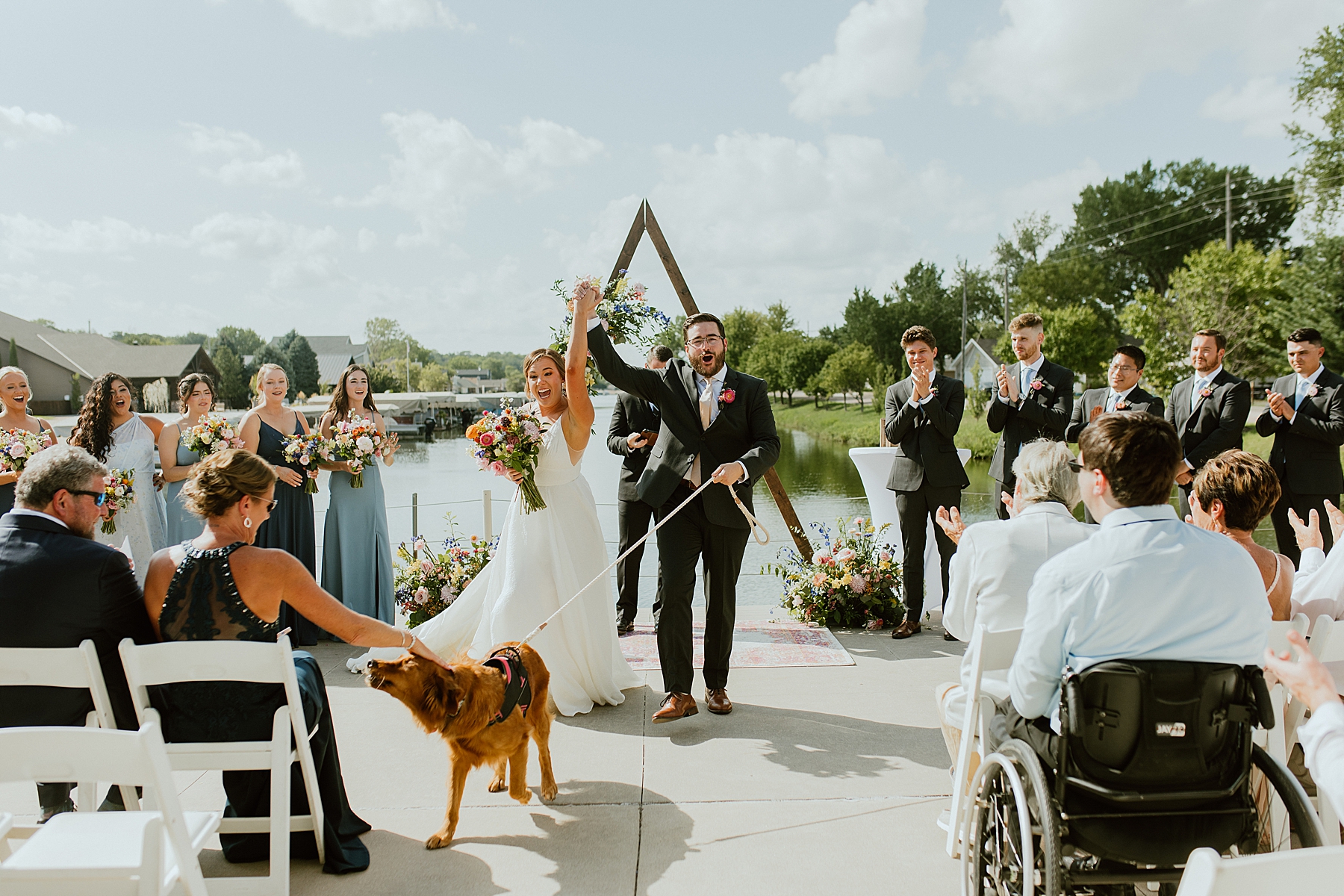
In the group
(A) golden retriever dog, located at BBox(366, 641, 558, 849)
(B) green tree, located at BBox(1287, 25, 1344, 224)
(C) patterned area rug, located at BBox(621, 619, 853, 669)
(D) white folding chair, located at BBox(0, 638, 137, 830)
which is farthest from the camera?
(B) green tree, located at BBox(1287, 25, 1344, 224)

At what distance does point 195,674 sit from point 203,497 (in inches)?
24.2

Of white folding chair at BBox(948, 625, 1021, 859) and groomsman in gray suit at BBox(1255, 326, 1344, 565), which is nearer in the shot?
white folding chair at BBox(948, 625, 1021, 859)

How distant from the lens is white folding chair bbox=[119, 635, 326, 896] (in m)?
2.56

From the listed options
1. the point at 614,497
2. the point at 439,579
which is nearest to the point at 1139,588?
the point at 439,579

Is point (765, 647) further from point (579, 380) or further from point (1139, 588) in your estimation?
point (1139, 588)

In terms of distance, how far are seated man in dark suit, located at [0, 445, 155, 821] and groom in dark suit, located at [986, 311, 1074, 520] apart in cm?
Result: 518

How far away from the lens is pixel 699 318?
4.72 m

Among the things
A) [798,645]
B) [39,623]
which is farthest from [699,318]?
[39,623]

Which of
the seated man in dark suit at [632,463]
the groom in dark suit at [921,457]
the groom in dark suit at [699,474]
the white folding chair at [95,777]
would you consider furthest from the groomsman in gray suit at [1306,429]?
the white folding chair at [95,777]

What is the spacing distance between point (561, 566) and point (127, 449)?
3941 millimetres

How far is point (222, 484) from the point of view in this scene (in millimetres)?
2885

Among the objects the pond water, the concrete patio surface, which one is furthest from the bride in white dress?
the pond water

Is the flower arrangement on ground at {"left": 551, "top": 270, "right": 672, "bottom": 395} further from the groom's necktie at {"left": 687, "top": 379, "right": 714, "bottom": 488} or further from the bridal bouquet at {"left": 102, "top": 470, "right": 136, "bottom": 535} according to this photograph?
the bridal bouquet at {"left": 102, "top": 470, "right": 136, "bottom": 535}

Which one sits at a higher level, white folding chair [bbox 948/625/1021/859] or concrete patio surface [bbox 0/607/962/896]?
white folding chair [bbox 948/625/1021/859]
